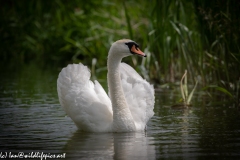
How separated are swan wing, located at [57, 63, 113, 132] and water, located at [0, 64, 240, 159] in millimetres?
162

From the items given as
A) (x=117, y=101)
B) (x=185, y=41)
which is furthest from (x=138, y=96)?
(x=185, y=41)

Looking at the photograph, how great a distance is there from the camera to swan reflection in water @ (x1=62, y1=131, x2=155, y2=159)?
6750 millimetres

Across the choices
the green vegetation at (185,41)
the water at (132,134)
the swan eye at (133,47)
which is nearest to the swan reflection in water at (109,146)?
the water at (132,134)

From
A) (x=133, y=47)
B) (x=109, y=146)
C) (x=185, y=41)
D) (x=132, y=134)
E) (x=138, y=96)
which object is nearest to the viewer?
(x=109, y=146)

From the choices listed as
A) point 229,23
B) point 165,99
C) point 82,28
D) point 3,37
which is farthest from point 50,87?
point 3,37

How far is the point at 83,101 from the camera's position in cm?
847

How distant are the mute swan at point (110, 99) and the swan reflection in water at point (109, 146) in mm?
177

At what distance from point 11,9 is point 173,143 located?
70.3ft

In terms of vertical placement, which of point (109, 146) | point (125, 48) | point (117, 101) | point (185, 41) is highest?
point (185, 41)

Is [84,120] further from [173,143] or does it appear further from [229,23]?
[229,23]

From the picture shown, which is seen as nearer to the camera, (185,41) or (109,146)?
(109,146)

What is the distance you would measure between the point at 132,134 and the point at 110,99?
1.00 metres

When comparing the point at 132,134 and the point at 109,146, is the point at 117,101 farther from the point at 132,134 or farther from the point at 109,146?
the point at 109,146

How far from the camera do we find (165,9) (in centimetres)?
1158
